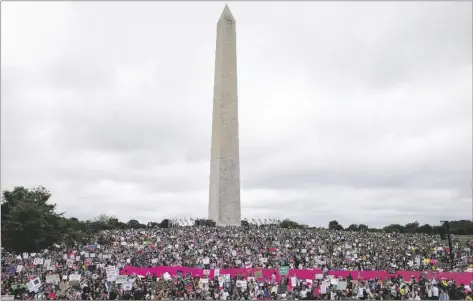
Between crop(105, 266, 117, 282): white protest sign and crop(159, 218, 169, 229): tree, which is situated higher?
crop(159, 218, 169, 229): tree

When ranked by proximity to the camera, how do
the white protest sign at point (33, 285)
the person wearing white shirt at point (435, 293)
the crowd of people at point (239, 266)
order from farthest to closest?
1. the crowd of people at point (239, 266)
2. the person wearing white shirt at point (435, 293)
3. the white protest sign at point (33, 285)

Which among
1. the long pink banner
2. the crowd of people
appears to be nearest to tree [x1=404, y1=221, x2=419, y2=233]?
the crowd of people

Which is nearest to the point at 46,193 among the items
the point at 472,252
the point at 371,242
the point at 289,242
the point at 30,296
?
the point at 289,242

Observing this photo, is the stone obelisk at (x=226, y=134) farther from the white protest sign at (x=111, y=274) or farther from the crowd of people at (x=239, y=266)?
the white protest sign at (x=111, y=274)

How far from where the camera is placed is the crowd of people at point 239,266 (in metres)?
21.5

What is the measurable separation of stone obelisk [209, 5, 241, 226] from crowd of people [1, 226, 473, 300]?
5.51m

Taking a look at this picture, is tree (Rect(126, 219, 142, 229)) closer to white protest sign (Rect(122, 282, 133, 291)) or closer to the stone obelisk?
the stone obelisk

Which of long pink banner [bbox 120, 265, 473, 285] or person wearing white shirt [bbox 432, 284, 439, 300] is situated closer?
person wearing white shirt [bbox 432, 284, 439, 300]

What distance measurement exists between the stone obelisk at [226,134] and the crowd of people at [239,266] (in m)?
5.51

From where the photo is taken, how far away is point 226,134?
5147cm

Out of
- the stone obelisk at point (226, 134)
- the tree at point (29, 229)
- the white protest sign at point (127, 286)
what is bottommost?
the white protest sign at point (127, 286)

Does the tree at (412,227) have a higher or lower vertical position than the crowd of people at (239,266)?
higher

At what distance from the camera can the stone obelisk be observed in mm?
50688

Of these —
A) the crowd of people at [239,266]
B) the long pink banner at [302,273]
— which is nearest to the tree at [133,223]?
the crowd of people at [239,266]
